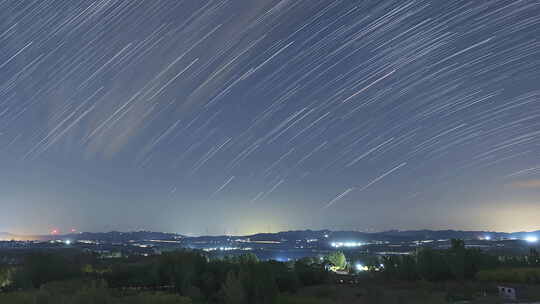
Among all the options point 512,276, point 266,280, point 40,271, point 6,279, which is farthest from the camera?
point 6,279

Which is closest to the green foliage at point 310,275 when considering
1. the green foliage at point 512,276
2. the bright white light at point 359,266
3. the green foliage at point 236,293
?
the green foliage at point 512,276

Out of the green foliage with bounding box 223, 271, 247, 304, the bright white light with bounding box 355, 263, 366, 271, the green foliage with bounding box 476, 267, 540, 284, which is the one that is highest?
the bright white light with bounding box 355, 263, 366, 271

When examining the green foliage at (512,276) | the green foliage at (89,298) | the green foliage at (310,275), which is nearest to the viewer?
the green foliage at (89,298)

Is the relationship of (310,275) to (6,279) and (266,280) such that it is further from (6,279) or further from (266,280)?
(6,279)

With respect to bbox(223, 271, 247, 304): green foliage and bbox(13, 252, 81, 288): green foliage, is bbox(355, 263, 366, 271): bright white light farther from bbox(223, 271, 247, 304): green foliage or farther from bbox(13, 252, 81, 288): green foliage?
bbox(223, 271, 247, 304): green foliage

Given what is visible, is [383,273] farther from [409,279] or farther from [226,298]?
[226,298]

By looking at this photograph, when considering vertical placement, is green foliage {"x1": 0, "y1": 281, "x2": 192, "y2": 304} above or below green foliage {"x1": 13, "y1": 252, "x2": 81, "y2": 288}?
below

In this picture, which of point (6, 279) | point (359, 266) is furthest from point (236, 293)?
point (359, 266)

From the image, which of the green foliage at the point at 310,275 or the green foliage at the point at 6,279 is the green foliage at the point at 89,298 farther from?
the green foliage at the point at 6,279

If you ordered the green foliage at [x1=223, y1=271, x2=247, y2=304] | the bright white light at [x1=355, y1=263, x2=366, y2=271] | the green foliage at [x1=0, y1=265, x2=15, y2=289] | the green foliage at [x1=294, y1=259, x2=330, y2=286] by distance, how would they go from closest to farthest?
the green foliage at [x1=223, y1=271, x2=247, y2=304]
the green foliage at [x1=0, y1=265, x2=15, y2=289]
the green foliage at [x1=294, y1=259, x2=330, y2=286]
the bright white light at [x1=355, y1=263, x2=366, y2=271]

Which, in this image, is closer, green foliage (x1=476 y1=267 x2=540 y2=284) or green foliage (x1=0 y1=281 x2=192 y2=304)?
green foliage (x1=0 y1=281 x2=192 y2=304)

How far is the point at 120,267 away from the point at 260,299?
85.9 feet

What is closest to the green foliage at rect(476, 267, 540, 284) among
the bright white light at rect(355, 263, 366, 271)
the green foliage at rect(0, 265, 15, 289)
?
the bright white light at rect(355, 263, 366, 271)

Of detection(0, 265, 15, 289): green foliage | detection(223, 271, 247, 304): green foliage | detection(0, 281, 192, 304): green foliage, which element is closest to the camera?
detection(0, 281, 192, 304): green foliage
